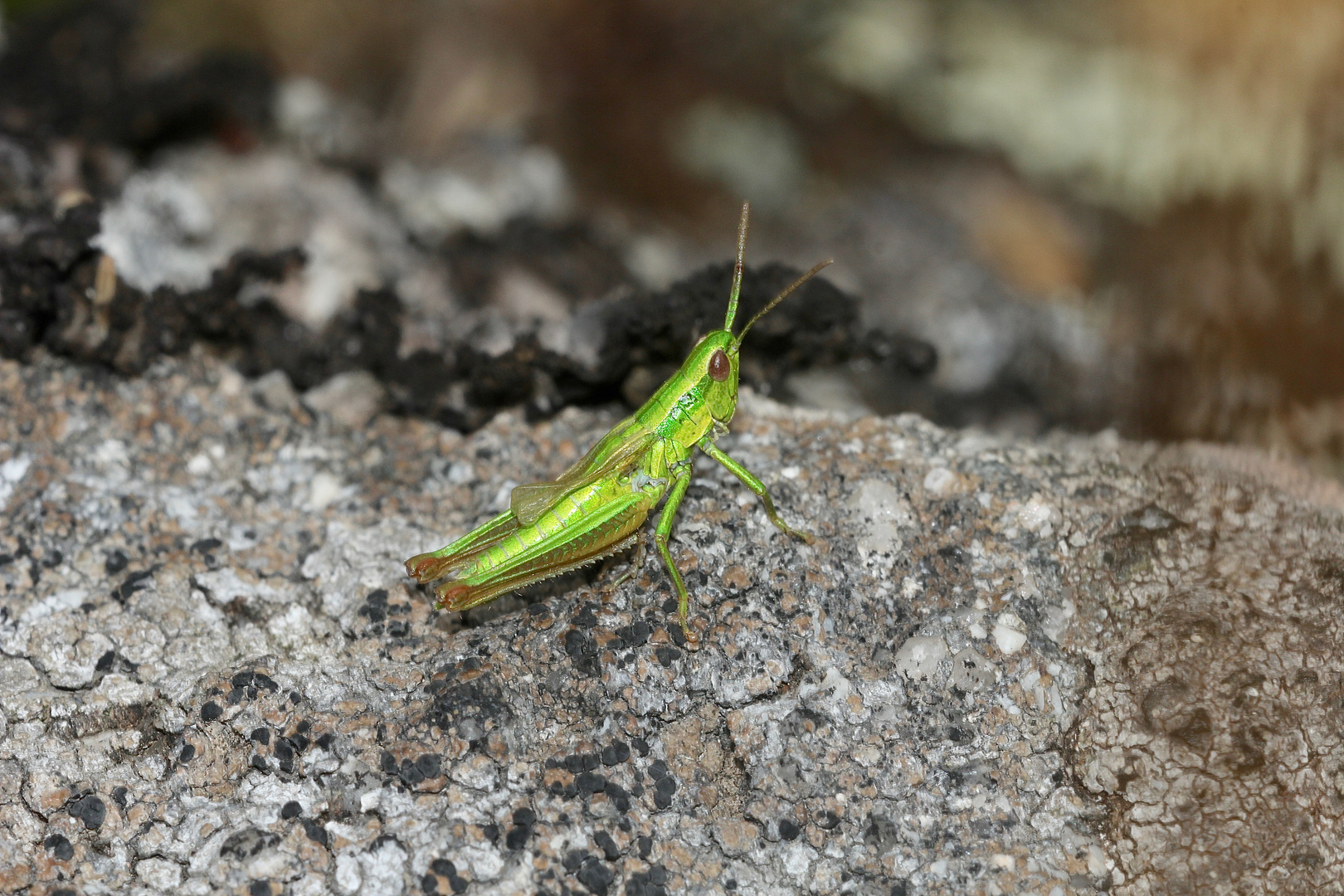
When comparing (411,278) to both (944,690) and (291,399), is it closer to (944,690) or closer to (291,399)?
(291,399)

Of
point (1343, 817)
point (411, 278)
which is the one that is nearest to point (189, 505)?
point (411, 278)

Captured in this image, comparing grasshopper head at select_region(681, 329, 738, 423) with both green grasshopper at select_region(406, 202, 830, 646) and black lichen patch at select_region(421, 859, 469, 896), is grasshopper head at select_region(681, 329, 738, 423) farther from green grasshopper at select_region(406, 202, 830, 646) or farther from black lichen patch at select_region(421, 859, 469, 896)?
black lichen patch at select_region(421, 859, 469, 896)

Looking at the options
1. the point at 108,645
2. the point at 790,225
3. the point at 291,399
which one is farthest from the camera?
the point at 790,225

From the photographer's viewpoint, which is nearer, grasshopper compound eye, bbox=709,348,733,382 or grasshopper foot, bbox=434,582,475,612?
grasshopper foot, bbox=434,582,475,612

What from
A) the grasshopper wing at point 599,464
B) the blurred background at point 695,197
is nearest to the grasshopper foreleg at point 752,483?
the grasshopper wing at point 599,464

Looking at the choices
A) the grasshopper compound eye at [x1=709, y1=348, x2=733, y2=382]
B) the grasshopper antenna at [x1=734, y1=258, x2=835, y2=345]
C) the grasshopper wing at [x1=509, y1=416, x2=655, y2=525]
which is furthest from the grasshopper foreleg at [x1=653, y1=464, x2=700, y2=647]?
the grasshopper antenna at [x1=734, y1=258, x2=835, y2=345]

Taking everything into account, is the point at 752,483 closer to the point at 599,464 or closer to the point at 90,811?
the point at 599,464

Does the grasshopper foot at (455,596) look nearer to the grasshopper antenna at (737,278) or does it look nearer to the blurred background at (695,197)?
the blurred background at (695,197)
